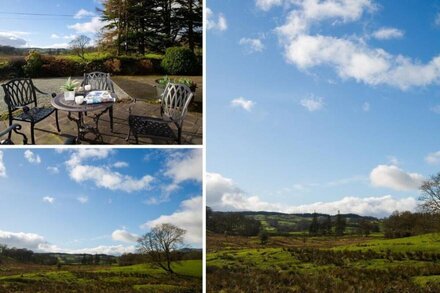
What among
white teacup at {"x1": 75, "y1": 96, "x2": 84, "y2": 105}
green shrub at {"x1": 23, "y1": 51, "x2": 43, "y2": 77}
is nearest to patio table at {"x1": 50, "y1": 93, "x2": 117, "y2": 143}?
white teacup at {"x1": 75, "y1": 96, "x2": 84, "y2": 105}

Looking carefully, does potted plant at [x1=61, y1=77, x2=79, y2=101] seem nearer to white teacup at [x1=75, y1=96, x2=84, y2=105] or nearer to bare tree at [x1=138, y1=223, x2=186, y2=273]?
white teacup at [x1=75, y1=96, x2=84, y2=105]

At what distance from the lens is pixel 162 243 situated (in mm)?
4953

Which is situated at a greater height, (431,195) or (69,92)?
(69,92)

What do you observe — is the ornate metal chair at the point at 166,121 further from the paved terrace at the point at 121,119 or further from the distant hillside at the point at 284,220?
the distant hillside at the point at 284,220

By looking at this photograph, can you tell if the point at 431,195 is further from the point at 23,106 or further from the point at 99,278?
the point at 23,106

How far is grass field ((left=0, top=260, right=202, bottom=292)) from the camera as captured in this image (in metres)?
4.68

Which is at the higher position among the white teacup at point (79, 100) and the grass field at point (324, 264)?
the white teacup at point (79, 100)

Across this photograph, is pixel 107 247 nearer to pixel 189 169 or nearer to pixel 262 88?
pixel 189 169

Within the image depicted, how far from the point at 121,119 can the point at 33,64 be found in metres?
2.71

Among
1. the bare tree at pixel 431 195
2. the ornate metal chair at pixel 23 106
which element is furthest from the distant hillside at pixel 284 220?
the ornate metal chair at pixel 23 106

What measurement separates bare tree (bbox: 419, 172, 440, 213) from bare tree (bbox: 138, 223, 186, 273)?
7.97ft

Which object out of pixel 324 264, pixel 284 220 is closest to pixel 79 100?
pixel 284 220

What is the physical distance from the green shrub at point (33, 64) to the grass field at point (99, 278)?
3.81m

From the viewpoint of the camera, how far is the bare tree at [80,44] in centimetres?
737
